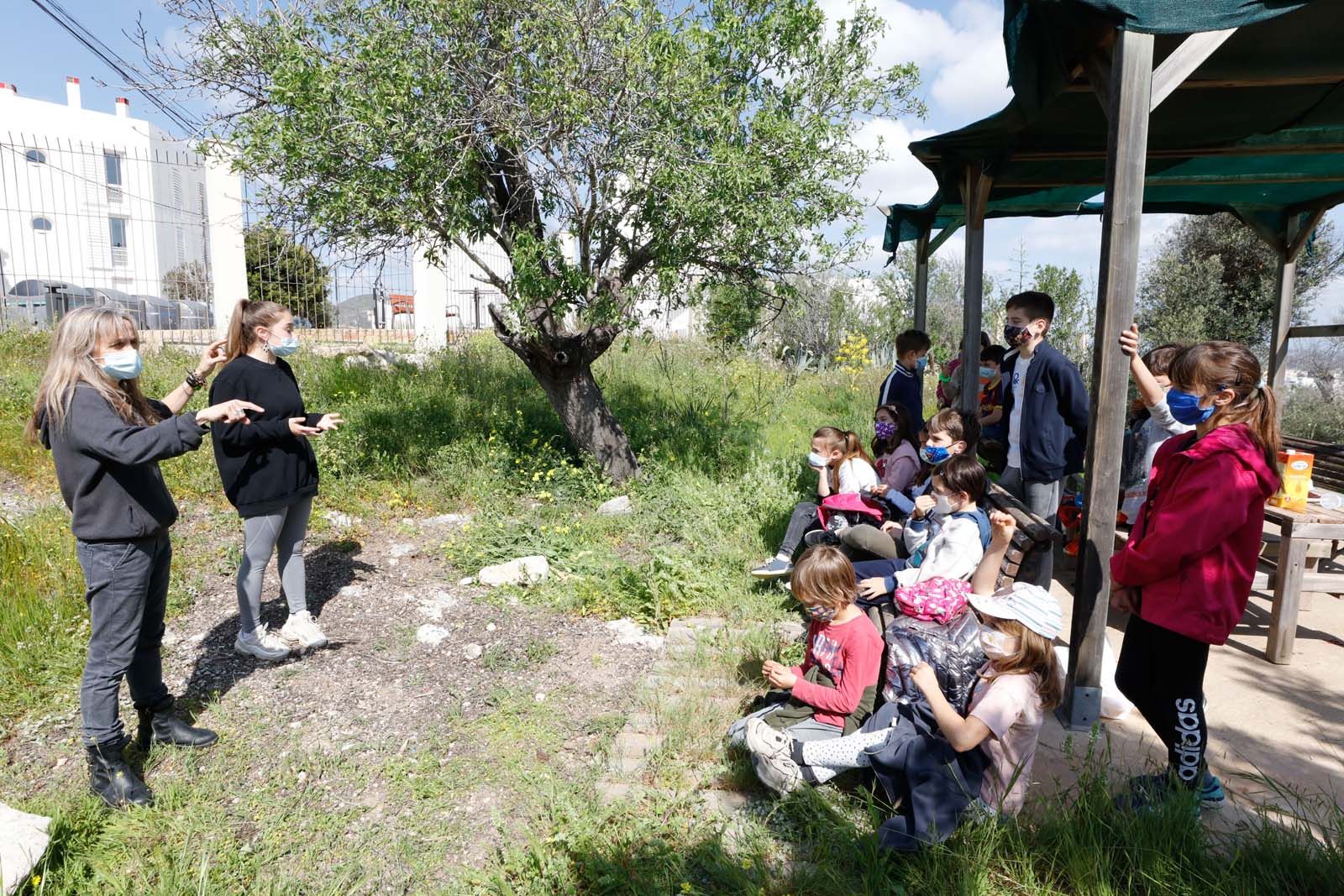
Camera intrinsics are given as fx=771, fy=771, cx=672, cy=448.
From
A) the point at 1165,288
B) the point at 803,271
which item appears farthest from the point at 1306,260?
the point at 803,271

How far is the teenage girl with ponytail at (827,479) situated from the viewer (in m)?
4.70

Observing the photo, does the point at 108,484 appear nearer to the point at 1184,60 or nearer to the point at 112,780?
the point at 112,780

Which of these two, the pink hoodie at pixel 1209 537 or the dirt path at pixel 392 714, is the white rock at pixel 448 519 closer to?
the dirt path at pixel 392 714

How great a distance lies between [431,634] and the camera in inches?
176

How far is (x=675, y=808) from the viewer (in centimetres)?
278

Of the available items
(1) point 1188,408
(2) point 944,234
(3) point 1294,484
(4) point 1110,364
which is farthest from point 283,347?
(2) point 944,234

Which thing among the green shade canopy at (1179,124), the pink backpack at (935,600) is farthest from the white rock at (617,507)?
the pink backpack at (935,600)

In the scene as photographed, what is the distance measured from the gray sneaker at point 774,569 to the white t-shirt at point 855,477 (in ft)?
1.82

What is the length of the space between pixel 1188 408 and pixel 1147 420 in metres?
2.31

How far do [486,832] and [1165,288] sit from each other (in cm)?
1369

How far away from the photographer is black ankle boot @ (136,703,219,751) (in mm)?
3309

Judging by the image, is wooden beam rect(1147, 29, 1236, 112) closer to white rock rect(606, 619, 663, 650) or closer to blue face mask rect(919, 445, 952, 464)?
blue face mask rect(919, 445, 952, 464)

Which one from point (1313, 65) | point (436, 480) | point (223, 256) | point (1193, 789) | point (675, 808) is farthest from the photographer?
point (223, 256)

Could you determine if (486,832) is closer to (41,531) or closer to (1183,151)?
(41,531)
